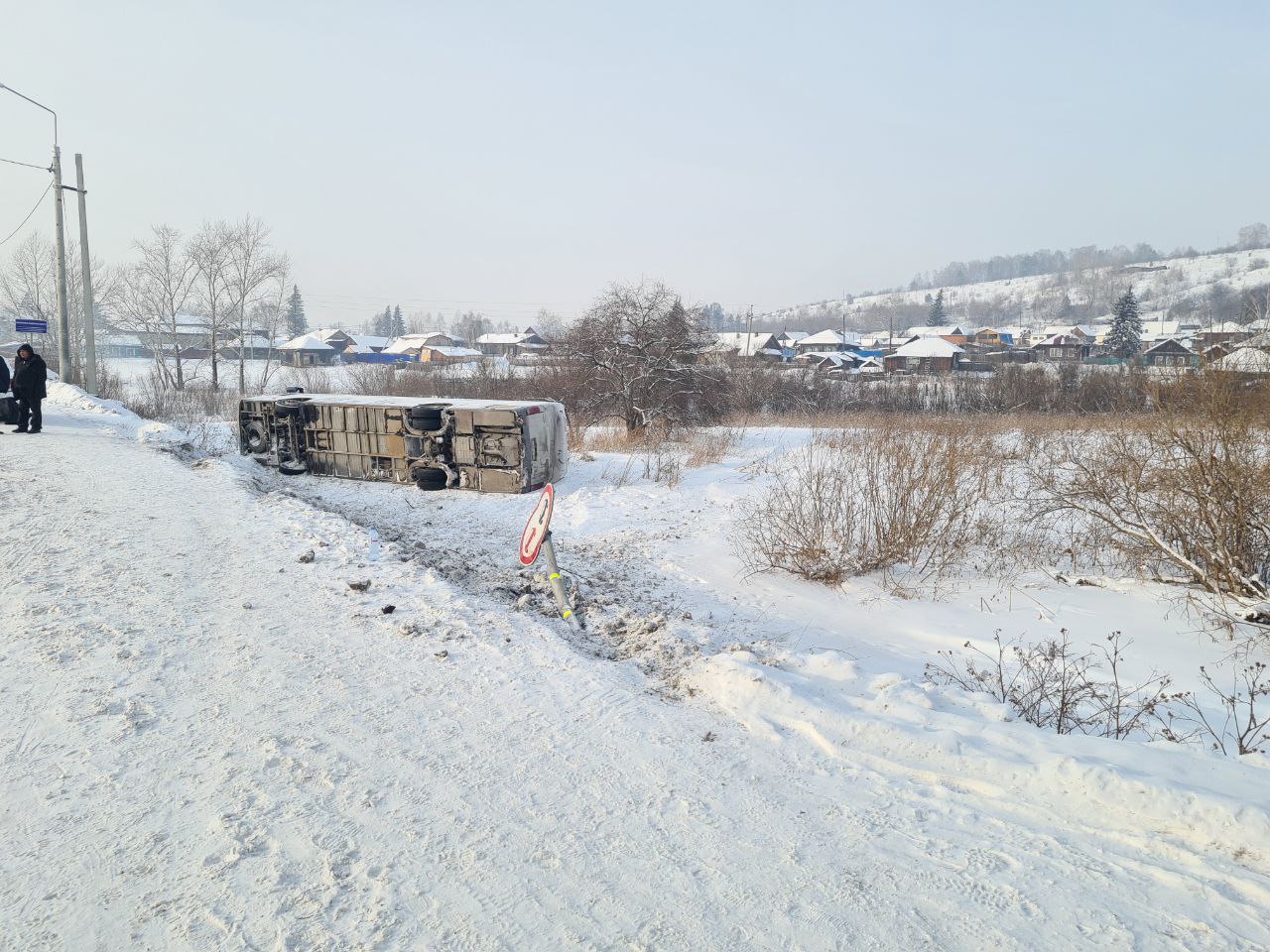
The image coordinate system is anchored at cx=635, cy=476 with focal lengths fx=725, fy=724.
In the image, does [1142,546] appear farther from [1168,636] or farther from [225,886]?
[225,886]

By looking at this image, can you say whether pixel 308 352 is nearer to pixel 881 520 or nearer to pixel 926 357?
pixel 926 357

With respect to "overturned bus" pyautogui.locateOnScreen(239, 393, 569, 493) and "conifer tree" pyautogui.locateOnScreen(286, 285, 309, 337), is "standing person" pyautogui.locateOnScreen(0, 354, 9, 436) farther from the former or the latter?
"conifer tree" pyautogui.locateOnScreen(286, 285, 309, 337)

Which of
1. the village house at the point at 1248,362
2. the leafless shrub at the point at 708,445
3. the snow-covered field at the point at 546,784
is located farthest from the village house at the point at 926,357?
the snow-covered field at the point at 546,784

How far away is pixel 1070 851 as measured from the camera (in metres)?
3.19


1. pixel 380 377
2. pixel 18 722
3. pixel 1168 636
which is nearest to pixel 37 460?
pixel 18 722

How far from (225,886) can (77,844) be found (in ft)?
2.46

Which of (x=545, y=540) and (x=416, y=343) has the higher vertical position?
(x=416, y=343)

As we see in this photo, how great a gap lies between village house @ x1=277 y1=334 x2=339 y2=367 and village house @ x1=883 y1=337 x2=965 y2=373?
57.0 meters

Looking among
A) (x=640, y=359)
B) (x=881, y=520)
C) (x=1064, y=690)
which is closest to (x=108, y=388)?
(x=640, y=359)

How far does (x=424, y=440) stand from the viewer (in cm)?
1344

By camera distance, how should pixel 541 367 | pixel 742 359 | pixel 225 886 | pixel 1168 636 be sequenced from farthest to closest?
pixel 742 359 < pixel 541 367 < pixel 1168 636 < pixel 225 886

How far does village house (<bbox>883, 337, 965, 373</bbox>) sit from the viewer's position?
6078 centimetres

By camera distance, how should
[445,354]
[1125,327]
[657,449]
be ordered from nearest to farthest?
[657,449] < [1125,327] < [445,354]

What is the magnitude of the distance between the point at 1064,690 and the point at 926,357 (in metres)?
63.9
